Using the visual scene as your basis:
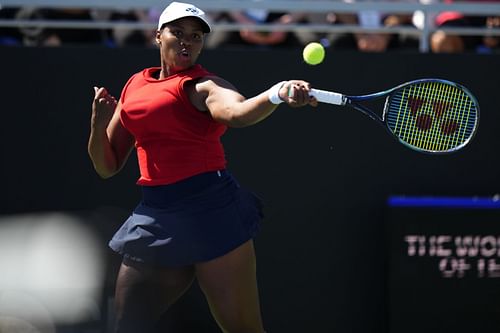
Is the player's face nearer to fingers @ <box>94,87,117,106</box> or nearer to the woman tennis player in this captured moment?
the woman tennis player

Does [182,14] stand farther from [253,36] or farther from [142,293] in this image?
[253,36]

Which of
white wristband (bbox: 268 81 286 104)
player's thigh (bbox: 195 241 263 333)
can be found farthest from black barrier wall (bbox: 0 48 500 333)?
white wristband (bbox: 268 81 286 104)

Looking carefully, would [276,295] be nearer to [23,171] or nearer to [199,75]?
[23,171]

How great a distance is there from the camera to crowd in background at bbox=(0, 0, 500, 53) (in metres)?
6.36

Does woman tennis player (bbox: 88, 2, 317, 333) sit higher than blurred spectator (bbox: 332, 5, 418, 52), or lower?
lower

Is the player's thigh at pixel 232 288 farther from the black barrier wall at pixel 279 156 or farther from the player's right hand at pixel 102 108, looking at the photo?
the black barrier wall at pixel 279 156

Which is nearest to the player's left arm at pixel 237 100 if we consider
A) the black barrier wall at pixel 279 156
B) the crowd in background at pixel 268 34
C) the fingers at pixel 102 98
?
the fingers at pixel 102 98

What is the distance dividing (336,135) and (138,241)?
1901 mm

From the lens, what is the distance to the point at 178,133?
3732mm

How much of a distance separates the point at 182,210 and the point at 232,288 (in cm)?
37

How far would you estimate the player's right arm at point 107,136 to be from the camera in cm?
405

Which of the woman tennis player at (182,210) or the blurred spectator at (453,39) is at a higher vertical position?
the blurred spectator at (453,39)

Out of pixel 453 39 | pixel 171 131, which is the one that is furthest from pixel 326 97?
pixel 453 39

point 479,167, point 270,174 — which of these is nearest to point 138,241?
point 270,174
